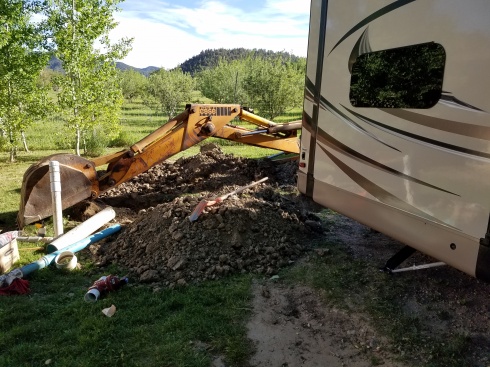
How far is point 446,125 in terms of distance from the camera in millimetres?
3004

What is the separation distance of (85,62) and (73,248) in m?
8.86

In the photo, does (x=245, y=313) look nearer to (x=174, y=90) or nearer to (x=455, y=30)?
(x=455, y=30)

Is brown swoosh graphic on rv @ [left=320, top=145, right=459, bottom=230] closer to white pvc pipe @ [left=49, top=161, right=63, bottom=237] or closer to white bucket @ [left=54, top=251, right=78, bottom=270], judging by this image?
white bucket @ [left=54, top=251, right=78, bottom=270]

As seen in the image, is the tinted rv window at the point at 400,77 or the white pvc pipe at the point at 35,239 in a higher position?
the tinted rv window at the point at 400,77

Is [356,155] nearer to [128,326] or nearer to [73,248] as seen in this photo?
[128,326]

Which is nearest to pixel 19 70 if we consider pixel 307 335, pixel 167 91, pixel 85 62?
pixel 85 62

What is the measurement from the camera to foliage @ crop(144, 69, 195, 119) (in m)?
30.1

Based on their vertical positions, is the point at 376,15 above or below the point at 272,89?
below

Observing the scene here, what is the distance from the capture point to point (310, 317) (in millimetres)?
3727

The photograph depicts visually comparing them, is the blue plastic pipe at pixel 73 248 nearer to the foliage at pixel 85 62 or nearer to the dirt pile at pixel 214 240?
the dirt pile at pixel 214 240

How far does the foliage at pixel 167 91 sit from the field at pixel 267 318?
87.7 ft

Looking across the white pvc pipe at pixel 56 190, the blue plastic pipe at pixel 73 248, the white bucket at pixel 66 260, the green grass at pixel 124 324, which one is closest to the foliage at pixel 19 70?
the white pvc pipe at pixel 56 190

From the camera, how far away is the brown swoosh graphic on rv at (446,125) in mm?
2761

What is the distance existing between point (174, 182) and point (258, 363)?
6316 mm
